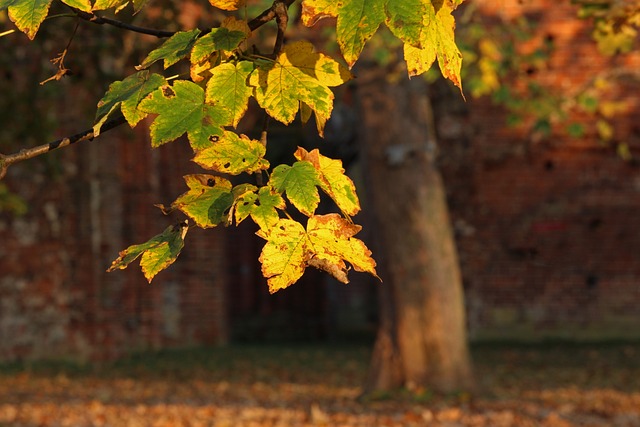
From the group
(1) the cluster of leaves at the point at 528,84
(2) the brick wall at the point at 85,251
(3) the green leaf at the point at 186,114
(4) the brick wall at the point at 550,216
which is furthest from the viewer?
(4) the brick wall at the point at 550,216

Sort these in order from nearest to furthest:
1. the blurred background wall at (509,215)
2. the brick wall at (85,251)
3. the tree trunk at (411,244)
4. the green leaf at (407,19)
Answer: the green leaf at (407,19) → the tree trunk at (411,244) → the brick wall at (85,251) → the blurred background wall at (509,215)

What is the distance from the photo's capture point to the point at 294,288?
64.6 ft

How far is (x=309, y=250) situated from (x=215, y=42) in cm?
47

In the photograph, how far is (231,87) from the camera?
7.93ft

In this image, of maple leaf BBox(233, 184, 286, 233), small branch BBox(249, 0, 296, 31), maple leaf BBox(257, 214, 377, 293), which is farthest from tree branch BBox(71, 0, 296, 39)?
maple leaf BBox(257, 214, 377, 293)

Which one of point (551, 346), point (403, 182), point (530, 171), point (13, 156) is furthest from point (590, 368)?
point (13, 156)

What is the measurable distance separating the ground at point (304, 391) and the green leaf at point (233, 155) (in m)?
6.37

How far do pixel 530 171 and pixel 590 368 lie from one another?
3.56 meters

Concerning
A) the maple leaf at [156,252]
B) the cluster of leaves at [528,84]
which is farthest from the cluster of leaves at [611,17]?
the cluster of leaves at [528,84]

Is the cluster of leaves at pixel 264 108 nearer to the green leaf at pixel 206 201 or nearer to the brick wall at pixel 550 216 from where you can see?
the green leaf at pixel 206 201

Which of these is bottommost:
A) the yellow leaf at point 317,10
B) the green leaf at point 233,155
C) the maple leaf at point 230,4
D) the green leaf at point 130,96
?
the green leaf at point 233,155

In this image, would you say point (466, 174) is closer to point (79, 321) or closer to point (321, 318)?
point (321, 318)

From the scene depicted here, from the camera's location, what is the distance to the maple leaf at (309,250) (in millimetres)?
2291

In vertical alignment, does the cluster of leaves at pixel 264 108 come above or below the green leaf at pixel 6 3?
below
